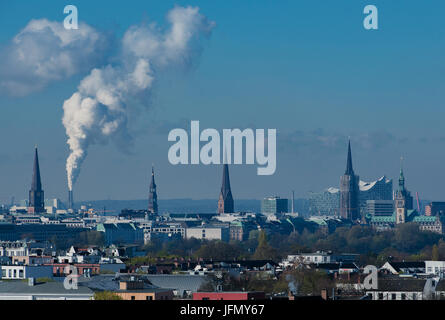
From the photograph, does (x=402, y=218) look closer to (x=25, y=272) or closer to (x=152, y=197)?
(x=152, y=197)

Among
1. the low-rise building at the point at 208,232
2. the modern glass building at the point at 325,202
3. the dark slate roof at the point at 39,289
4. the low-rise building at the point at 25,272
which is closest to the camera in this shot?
the dark slate roof at the point at 39,289

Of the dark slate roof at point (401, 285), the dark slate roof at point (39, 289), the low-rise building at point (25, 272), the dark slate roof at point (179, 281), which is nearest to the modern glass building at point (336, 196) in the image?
the low-rise building at point (25, 272)

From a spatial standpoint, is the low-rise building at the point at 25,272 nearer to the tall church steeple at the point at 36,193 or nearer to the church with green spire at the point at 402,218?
the tall church steeple at the point at 36,193

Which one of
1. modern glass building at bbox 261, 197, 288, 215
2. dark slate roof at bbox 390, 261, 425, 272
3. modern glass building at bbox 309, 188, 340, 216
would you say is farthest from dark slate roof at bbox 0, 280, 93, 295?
modern glass building at bbox 309, 188, 340, 216

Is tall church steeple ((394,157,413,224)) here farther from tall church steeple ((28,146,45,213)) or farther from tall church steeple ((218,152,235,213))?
tall church steeple ((28,146,45,213))

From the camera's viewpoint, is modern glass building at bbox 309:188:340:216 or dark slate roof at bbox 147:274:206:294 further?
modern glass building at bbox 309:188:340:216

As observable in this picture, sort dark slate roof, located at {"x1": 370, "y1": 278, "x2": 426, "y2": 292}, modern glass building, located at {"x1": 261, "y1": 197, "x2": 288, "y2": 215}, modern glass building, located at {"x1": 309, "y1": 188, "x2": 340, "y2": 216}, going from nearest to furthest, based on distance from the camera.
→ dark slate roof, located at {"x1": 370, "y1": 278, "x2": 426, "y2": 292}
modern glass building, located at {"x1": 261, "y1": 197, "x2": 288, "y2": 215}
modern glass building, located at {"x1": 309, "y1": 188, "x2": 340, "y2": 216}

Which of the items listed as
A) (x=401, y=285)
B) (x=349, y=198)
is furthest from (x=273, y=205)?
(x=401, y=285)

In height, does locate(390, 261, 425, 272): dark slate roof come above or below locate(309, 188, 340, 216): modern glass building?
below

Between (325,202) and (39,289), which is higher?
(325,202)
